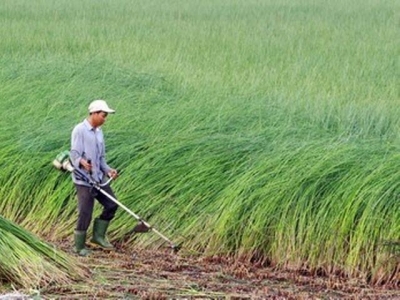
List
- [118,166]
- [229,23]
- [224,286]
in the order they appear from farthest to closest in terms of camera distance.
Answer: [229,23] → [118,166] → [224,286]

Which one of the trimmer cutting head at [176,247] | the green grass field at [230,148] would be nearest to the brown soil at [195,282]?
the trimmer cutting head at [176,247]

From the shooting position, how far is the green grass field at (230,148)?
19.5ft

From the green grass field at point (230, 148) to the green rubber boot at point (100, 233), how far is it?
0.22m

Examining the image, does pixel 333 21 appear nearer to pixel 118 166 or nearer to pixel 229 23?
pixel 229 23

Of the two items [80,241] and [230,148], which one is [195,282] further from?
[230,148]

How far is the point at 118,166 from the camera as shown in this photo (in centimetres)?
702

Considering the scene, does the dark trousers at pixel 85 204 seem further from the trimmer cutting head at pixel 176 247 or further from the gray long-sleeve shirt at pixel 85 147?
the trimmer cutting head at pixel 176 247

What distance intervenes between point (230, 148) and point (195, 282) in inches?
66.0

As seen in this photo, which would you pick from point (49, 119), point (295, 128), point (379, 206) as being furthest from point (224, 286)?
point (49, 119)

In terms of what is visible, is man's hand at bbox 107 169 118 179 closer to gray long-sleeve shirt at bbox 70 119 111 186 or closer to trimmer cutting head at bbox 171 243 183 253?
gray long-sleeve shirt at bbox 70 119 111 186

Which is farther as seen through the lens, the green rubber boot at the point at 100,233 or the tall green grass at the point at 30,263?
the green rubber boot at the point at 100,233

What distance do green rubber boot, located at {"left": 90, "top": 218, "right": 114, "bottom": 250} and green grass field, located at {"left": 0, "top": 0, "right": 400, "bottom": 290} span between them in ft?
0.73

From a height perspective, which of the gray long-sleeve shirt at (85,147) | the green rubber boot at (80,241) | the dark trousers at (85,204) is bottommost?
the green rubber boot at (80,241)

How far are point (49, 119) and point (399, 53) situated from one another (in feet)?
20.0
